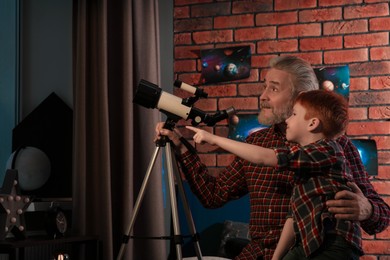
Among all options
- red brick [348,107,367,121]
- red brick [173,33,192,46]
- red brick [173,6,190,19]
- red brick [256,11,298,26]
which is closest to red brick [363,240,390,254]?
red brick [348,107,367,121]

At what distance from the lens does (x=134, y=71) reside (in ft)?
10.6

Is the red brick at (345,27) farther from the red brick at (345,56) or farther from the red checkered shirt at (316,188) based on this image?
the red checkered shirt at (316,188)

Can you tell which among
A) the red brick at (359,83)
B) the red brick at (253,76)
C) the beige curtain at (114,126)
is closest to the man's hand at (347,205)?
the beige curtain at (114,126)

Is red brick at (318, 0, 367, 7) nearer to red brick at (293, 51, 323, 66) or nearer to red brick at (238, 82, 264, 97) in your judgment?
red brick at (293, 51, 323, 66)

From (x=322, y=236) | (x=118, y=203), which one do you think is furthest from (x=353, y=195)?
(x=118, y=203)

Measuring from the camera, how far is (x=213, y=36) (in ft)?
12.2

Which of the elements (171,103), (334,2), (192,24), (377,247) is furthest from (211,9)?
(377,247)

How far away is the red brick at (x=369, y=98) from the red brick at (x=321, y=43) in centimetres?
29

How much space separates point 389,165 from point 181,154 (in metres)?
1.39

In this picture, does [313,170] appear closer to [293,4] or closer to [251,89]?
[251,89]

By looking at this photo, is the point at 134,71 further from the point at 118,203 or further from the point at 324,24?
the point at 324,24

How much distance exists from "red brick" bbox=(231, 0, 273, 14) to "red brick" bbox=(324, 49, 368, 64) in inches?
17.3

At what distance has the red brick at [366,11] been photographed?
3.50m

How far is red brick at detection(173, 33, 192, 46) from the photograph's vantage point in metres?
3.75
